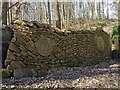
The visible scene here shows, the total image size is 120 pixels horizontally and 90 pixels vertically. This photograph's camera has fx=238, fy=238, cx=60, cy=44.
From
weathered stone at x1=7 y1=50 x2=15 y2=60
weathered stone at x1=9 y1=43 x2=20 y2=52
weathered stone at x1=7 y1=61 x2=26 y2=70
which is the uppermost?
weathered stone at x1=9 y1=43 x2=20 y2=52

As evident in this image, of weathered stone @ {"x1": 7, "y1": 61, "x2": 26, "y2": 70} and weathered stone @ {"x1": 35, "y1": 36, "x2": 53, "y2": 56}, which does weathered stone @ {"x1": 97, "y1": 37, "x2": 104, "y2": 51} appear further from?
weathered stone @ {"x1": 7, "y1": 61, "x2": 26, "y2": 70}

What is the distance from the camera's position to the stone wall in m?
4.94

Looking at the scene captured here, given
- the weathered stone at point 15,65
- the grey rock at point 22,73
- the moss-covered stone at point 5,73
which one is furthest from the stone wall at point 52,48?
the grey rock at point 22,73

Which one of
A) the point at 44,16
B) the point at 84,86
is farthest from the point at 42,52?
the point at 44,16

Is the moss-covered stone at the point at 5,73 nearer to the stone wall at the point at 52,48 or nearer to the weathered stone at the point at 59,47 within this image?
the stone wall at the point at 52,48

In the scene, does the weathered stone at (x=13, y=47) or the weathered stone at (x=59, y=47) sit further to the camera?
the weathered stone at (x=59, y=47)

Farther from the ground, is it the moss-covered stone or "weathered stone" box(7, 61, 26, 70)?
"weathered stone" box(7, 61, 26, 70)

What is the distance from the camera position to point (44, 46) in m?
5.41

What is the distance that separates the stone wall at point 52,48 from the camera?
494 cm

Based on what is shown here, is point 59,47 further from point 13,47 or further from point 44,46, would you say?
point 13,47

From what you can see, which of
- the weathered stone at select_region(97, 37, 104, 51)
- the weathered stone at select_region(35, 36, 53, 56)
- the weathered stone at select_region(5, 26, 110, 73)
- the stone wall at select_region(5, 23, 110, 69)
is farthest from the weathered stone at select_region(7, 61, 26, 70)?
the weathered stone at select_region(97, 37, 104, 51)

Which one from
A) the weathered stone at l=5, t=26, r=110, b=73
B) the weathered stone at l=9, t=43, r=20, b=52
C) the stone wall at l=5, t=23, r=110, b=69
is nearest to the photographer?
the weathered stone at l=9, t=43, r=20, b=52

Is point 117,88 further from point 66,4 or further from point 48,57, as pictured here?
point 66,4

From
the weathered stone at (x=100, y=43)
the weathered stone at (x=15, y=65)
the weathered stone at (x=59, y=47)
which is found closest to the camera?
the weathered stone at (x=15, y=65)
